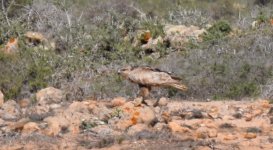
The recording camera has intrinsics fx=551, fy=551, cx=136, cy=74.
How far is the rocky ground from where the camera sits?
17.9 feet

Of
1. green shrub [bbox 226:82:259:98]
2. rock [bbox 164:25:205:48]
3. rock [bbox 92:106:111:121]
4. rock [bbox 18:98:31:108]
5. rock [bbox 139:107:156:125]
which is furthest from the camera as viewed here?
rock [bbox 164:25:205:48]

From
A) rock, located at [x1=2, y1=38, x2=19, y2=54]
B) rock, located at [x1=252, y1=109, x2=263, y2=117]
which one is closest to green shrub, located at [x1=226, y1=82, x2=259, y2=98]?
rock, located at [x1=252, y1=109, x2=263, y2=117]

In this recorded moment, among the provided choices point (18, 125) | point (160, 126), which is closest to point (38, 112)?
point (18, 125)

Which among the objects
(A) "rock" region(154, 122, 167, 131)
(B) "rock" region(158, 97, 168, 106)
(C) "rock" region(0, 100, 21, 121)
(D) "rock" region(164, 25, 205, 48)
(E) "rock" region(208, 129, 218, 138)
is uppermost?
(D) "rock" region(164, 25, 205, 48)

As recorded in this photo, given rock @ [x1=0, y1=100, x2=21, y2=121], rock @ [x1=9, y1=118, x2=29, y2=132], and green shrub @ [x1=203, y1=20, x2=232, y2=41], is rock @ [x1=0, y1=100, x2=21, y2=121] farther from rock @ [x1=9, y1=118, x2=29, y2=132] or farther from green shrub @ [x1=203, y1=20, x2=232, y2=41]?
green shrub @ [x1=203, y1=20, x2=232, y2=41]

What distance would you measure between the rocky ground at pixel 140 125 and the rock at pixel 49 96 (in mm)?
340

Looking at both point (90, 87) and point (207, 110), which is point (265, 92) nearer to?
point (207, 110)

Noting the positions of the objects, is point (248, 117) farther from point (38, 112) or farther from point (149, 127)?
point (38, 112)

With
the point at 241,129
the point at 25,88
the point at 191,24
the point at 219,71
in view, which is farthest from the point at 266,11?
the point at 241,129

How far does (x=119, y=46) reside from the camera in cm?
1036

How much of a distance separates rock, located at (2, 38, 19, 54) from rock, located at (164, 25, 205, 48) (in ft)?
9.55

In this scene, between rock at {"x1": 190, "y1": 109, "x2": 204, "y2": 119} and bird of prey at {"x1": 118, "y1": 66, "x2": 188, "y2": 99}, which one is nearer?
rock at {"x1": 190, "y1": 109, "x2": 204, "y2": 119}

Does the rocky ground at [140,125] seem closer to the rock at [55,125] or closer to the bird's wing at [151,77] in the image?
the rock at [55,125]

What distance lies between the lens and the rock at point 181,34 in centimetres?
1052
